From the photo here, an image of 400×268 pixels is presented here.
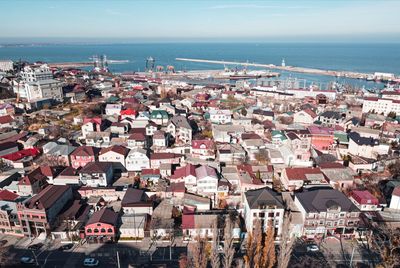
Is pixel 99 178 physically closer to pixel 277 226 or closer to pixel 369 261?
pixel 277 226

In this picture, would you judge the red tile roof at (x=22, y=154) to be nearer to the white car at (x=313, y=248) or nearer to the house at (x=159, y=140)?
→ the house at (x=159, y=140)

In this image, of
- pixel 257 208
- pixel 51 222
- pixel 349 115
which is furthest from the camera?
pixel 349 115

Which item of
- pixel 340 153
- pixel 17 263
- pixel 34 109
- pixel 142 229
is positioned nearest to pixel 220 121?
pixel 340 153

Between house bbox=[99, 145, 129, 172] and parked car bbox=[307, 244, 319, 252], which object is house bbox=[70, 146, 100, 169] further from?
parked car bbox=[307, 244, 319, 252]

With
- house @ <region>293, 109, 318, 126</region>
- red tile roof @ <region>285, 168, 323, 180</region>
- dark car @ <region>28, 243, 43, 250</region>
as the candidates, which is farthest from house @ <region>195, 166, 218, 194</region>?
house @ <region>293, 109, 318, 126</region>

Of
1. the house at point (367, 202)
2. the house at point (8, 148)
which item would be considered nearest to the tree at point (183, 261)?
the house at point (367, 202)

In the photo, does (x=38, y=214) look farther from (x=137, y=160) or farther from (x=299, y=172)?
(x=299, y=172)

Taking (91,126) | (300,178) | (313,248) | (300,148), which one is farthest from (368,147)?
(91,126)
